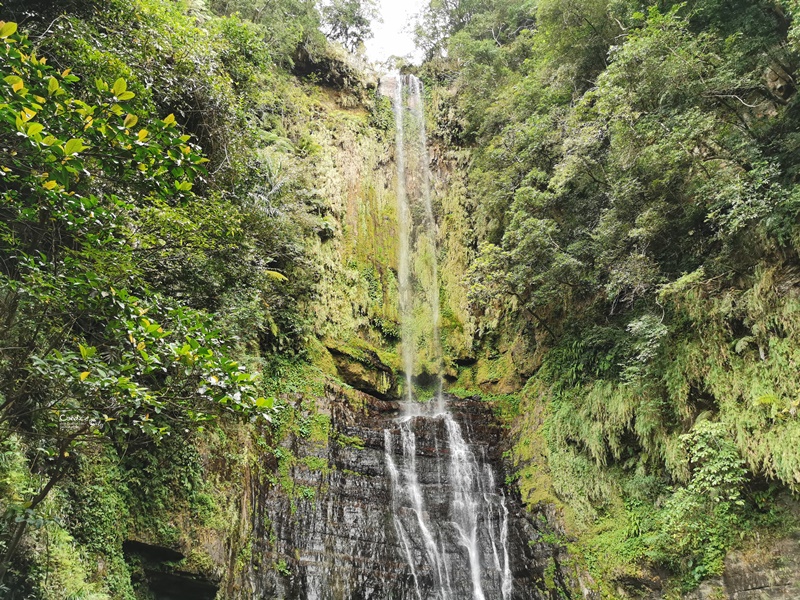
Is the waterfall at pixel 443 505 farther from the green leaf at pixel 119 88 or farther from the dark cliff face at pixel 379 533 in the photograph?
the green leaf at pixel 119 88

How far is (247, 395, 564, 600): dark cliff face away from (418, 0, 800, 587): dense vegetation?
1.27 meters

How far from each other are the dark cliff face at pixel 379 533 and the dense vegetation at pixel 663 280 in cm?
127

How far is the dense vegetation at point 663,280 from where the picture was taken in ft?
21.9

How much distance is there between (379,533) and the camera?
9141mm

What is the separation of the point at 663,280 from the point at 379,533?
24.9 ft

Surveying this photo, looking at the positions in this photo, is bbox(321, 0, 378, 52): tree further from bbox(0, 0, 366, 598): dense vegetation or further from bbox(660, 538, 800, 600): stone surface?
bbox(660, 538, 800, 600): stone surface

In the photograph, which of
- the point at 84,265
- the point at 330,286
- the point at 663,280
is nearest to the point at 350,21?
the point at 330,286

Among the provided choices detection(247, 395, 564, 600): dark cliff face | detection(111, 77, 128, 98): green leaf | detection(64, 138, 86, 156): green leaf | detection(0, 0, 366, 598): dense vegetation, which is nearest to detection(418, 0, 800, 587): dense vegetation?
detection(247, 395, 564, 600): dark cliff face

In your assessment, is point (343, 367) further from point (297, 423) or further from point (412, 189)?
point (412, 189)

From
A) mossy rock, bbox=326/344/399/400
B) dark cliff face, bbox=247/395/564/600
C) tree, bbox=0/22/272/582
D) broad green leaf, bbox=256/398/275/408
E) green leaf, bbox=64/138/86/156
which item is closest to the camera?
green leaf, bbox=64/138/86/156

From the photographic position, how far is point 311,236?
13.7 m

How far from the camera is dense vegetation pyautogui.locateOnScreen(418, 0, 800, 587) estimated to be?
21.9ft

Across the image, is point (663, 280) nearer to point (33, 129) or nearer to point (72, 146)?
point (72, 146)

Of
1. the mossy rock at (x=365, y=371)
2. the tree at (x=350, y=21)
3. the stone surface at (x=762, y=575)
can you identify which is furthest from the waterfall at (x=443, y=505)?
the tree at (x=350, y=21)
